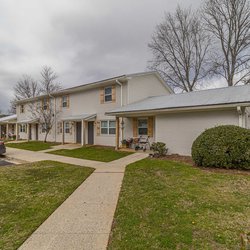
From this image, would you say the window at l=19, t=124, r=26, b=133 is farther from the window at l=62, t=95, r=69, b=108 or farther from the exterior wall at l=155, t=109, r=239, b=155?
the exterior wall at l=155, t=109, r=239, b=155

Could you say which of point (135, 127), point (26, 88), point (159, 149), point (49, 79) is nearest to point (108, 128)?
point (135, 127)

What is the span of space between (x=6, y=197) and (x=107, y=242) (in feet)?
11.4

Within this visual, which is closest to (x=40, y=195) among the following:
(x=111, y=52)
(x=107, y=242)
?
(x=107, y=242)

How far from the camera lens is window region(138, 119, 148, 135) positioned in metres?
14.5

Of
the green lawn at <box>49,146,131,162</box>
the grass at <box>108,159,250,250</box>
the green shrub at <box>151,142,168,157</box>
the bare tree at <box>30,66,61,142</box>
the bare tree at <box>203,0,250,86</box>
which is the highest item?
the bare tree at <box>203,0,250,86</box>

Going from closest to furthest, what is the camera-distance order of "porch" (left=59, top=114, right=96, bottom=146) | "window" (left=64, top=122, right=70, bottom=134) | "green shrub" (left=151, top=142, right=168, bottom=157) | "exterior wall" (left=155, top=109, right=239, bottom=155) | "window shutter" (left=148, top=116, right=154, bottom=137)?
"exterior wall" (left=155, top=109, right=239, bottom=155) < "green shrub" (left=151, top=142, right=168, bottom=157) < "window shutter" (left=148, top=116, right=154, bottom=137) < "porch" (left=59, top=114, right=96, bottom=146) < "window" (left=64, top=122, right=70, bottom=134)

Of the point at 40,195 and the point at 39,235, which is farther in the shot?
the point at 40,195

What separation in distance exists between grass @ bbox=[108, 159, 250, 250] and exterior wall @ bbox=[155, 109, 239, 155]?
385cm

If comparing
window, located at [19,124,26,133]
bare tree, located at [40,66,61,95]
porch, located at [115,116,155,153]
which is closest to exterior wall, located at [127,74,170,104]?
porch, located at [115,116,155,153]

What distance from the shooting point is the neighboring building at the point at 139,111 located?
10289mm

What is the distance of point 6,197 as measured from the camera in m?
5.14

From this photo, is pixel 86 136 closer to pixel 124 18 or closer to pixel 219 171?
pixel 124 18

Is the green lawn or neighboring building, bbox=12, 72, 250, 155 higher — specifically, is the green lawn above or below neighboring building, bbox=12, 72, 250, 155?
below

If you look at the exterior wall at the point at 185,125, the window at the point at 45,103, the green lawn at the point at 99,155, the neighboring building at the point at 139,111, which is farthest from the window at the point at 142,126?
the window at the point at 45,103
